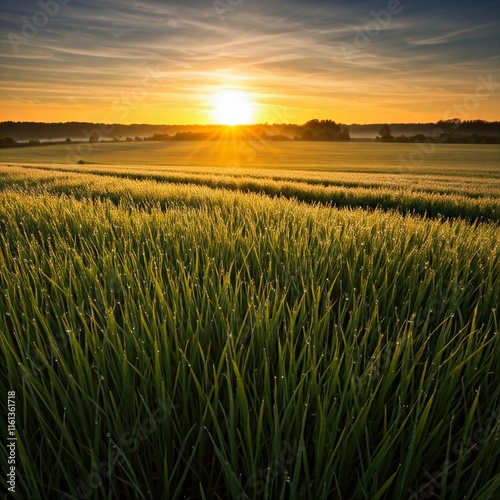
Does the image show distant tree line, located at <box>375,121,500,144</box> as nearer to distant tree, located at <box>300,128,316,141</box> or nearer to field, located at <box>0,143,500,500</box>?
distant tree, located at <box>300,128,316,141</box>

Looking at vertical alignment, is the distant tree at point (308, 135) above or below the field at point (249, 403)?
above

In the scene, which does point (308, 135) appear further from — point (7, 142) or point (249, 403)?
point (249, 403)

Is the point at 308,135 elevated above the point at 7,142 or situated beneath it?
elevated above

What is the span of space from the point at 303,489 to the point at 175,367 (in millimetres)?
552

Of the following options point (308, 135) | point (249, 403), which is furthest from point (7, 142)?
point (249, 403)

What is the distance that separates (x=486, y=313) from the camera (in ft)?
6.43

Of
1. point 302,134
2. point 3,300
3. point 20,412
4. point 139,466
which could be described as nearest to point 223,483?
point 139,466

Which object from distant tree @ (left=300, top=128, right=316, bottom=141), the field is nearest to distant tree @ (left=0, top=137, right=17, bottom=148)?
distant tree @ (left=300, top=128, right=316, bottom=141)

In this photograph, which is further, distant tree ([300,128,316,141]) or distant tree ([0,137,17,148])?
distant tree ([300,128,316,141])

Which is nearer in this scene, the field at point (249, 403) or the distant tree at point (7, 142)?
the field at point (249, 403)

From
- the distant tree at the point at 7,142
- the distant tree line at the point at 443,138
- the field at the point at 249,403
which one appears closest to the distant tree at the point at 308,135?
the distant tree line at the point at 443,138

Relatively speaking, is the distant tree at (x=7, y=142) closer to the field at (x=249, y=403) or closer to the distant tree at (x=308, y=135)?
the distant tree at (x=308, y=135)

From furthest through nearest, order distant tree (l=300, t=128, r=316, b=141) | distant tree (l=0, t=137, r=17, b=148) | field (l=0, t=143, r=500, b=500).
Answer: distant tree (l=300, t=128, r=316, b=141) → distant tree (l=0, t=137, r=17, b=148) → field (l=0, t=143, r=500, b=500)

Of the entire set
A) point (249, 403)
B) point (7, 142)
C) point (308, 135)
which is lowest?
point (249, 403)
